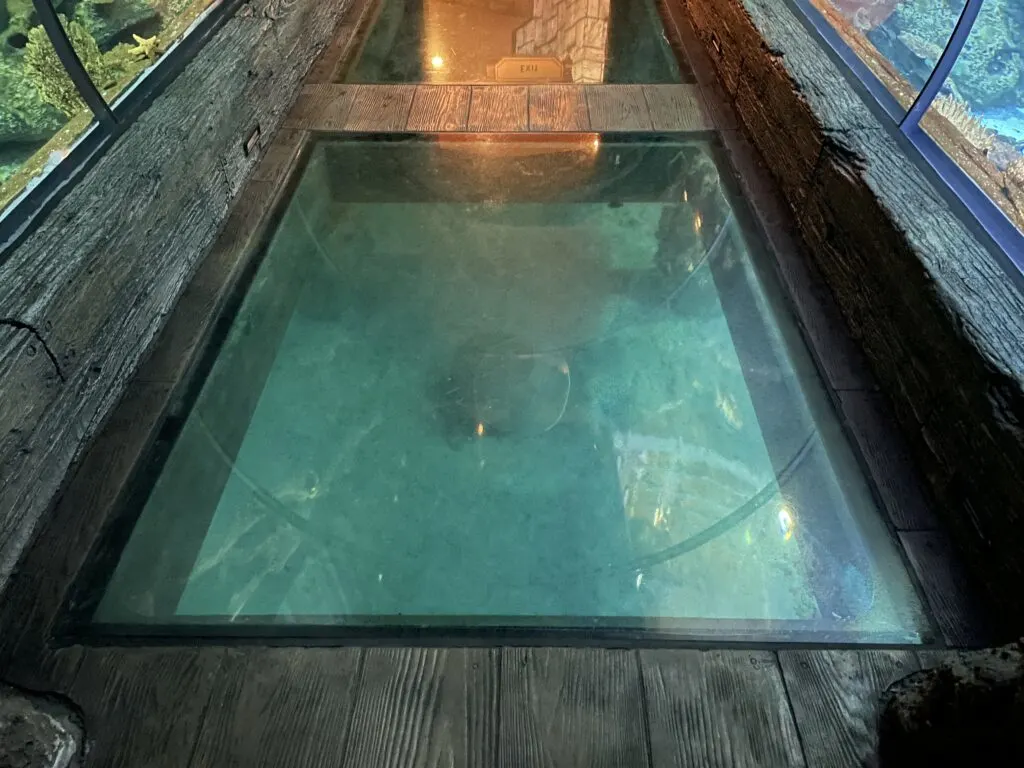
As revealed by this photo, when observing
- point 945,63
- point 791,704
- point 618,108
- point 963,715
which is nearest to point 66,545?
point 791,704

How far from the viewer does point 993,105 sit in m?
1.48

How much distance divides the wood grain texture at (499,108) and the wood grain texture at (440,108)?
4cm

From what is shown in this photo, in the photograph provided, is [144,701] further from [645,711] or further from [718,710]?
[718,710]

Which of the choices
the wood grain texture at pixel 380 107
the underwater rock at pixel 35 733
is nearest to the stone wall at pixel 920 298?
the wood grain texture at pixel 380 107

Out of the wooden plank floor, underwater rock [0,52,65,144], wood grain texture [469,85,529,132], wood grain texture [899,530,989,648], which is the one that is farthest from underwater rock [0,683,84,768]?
wood grain texture [469,85,529,132]

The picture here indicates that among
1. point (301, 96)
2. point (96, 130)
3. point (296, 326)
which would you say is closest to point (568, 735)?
point (296, 326)

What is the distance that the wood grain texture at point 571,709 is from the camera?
1107mm

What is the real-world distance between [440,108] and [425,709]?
2.31m

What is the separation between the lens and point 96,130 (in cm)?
170

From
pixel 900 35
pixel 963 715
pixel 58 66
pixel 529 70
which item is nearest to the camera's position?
pixel 963 715

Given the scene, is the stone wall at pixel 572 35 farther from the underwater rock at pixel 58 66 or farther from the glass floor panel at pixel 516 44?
the underwater rock at pixel 58 66

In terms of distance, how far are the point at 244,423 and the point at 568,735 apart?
3.31 ft

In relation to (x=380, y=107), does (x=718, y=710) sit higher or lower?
higher

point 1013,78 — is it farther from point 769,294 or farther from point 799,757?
point 799,757
